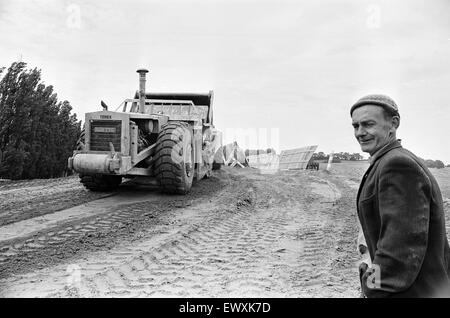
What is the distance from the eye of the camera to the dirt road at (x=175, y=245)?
398cm

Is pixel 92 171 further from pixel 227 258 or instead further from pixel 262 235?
pixel 227 258

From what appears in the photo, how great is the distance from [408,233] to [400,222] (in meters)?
0.05

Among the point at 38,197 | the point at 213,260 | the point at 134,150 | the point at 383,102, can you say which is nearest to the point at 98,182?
the point at 38,197

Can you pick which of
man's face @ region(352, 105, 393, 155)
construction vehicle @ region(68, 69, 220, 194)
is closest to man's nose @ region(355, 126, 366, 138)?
man's face @ region(352, 105, 393, 155)

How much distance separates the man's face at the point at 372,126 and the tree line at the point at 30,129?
14248mm

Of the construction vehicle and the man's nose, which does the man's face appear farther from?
the construction vehicle

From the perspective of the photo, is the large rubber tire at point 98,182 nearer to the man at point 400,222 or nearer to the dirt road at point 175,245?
the dirt road at point 175,245

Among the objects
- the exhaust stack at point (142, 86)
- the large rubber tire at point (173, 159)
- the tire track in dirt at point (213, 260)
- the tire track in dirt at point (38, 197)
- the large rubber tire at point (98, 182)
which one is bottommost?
the tire track in dirt at point (213, 260)

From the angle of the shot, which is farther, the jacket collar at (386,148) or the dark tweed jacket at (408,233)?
the jacket collar at (386,148)

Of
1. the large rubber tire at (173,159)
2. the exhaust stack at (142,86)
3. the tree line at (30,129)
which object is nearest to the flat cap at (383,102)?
the large rubber tire at (173,159)

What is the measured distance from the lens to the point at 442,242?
6.06 ft

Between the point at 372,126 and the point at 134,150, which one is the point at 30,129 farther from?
the point at 372,126

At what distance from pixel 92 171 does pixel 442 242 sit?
745 cm
